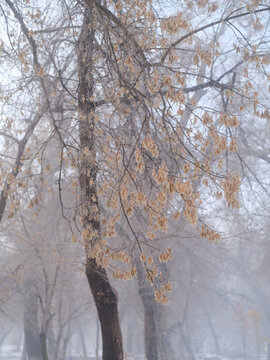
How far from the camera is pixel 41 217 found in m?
15.9

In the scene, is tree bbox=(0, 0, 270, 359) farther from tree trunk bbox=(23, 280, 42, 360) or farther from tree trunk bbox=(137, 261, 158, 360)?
tree trunk bbox=(23, 280, 42, 360)

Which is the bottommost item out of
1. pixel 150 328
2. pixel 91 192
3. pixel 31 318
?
pixel 150 328

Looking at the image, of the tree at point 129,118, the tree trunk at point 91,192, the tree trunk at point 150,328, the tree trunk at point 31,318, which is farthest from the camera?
the tree trunk at point 31,318

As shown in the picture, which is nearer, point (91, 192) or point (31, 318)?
point (91, 192)

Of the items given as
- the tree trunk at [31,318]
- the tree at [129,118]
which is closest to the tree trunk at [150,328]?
the tree trunk at [31,318]

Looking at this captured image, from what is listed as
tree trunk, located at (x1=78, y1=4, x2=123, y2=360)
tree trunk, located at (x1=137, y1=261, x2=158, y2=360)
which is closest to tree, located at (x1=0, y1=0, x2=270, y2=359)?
tree trunk, located at (x1=78, y1=4, x2=123, y2=360)

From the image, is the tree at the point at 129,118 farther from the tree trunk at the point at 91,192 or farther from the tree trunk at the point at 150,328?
the tree trunk at the point at 150,328

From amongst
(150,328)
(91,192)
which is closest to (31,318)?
(150,328)

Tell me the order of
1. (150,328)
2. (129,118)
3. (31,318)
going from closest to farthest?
1. (129,118)
2. (150,328)
3. (31,318)

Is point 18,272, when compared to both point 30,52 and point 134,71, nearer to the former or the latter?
point 30,52

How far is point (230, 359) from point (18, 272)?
121 ft

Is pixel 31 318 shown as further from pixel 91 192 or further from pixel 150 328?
pixel 91 192

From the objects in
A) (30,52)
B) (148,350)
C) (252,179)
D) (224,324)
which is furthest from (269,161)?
(224,324)

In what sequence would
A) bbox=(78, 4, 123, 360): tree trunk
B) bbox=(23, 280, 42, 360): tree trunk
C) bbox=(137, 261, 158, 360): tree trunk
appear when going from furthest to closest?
bbox=(23, 280, 42, 360): tree trunk
bbox=(137, 261, 158, 360): tree trunk
bbox=(78, 4, 123, 360): tree trunk
